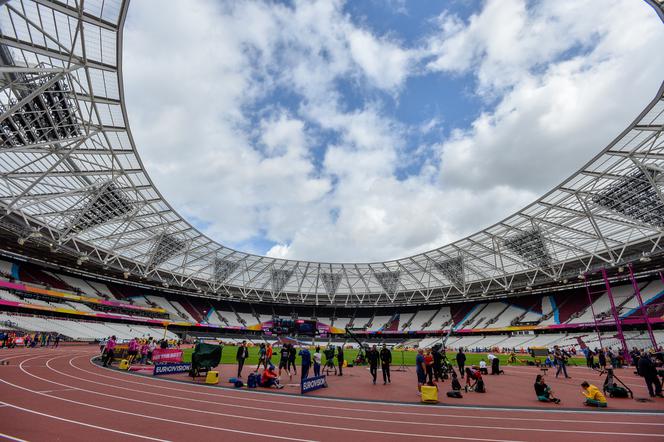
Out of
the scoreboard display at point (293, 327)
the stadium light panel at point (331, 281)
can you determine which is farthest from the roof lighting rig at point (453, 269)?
the scoreboard display at point (293, 327)

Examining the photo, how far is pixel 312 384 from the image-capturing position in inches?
501

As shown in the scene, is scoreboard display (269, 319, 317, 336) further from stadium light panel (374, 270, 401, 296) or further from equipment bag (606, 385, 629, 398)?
equipment bag (606, 385, 629, 398)

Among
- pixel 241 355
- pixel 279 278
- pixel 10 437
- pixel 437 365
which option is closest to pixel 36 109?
pixel 241 355

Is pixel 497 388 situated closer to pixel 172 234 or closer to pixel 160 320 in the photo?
pixel 172 234

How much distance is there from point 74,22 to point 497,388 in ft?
81.6

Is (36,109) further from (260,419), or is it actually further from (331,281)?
(331,281)

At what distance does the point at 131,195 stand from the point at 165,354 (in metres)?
16.3

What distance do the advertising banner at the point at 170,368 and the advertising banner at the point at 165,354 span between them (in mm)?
2894

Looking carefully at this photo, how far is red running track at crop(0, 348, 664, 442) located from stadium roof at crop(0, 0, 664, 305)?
11.9m

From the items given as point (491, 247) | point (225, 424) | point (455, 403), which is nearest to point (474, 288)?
point (491, 247)

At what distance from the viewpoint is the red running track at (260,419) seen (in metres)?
7.08

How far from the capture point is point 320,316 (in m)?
74.4

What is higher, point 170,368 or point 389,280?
point 389,280

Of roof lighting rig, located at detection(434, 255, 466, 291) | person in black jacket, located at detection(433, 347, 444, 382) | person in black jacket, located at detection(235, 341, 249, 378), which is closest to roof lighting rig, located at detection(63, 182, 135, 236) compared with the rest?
person in black jacket, located at detection(235, 341, 249, 378)
